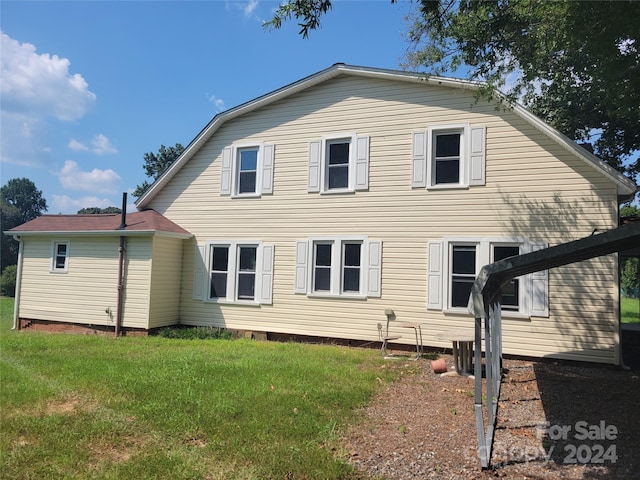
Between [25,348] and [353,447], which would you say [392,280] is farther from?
[25,348]

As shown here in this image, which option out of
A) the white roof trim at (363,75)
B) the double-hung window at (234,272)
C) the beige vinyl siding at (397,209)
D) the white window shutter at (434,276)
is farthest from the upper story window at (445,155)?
the double-hung window at (234,272)

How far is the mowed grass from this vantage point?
4090 millimetres

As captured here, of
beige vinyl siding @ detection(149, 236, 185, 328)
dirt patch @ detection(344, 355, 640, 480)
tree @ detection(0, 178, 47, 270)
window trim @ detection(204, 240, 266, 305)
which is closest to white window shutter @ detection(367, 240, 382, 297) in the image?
window trim @ detection(204, 240, 266, 305)

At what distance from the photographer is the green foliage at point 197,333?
462 inches

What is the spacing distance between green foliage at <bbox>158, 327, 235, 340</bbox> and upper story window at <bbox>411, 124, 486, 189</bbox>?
6562 millimetres

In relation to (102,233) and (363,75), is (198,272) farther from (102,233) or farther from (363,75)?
(363,75)

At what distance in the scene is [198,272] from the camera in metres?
12.6

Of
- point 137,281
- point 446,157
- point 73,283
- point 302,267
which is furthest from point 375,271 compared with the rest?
point 73,283

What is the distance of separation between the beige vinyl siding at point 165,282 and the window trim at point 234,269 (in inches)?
37.9

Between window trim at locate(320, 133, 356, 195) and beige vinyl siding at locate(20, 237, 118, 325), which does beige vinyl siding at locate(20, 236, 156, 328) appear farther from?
window trim at locate(320, 133, 356, 195)

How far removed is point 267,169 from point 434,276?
5.57 meters

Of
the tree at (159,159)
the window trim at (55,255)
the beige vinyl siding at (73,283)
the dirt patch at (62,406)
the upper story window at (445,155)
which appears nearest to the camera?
the dirt patch at (62,406)

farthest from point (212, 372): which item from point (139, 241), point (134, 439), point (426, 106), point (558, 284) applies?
point (426, 106)

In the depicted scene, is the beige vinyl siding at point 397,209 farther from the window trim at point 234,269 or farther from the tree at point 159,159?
the tree at point 159,159
